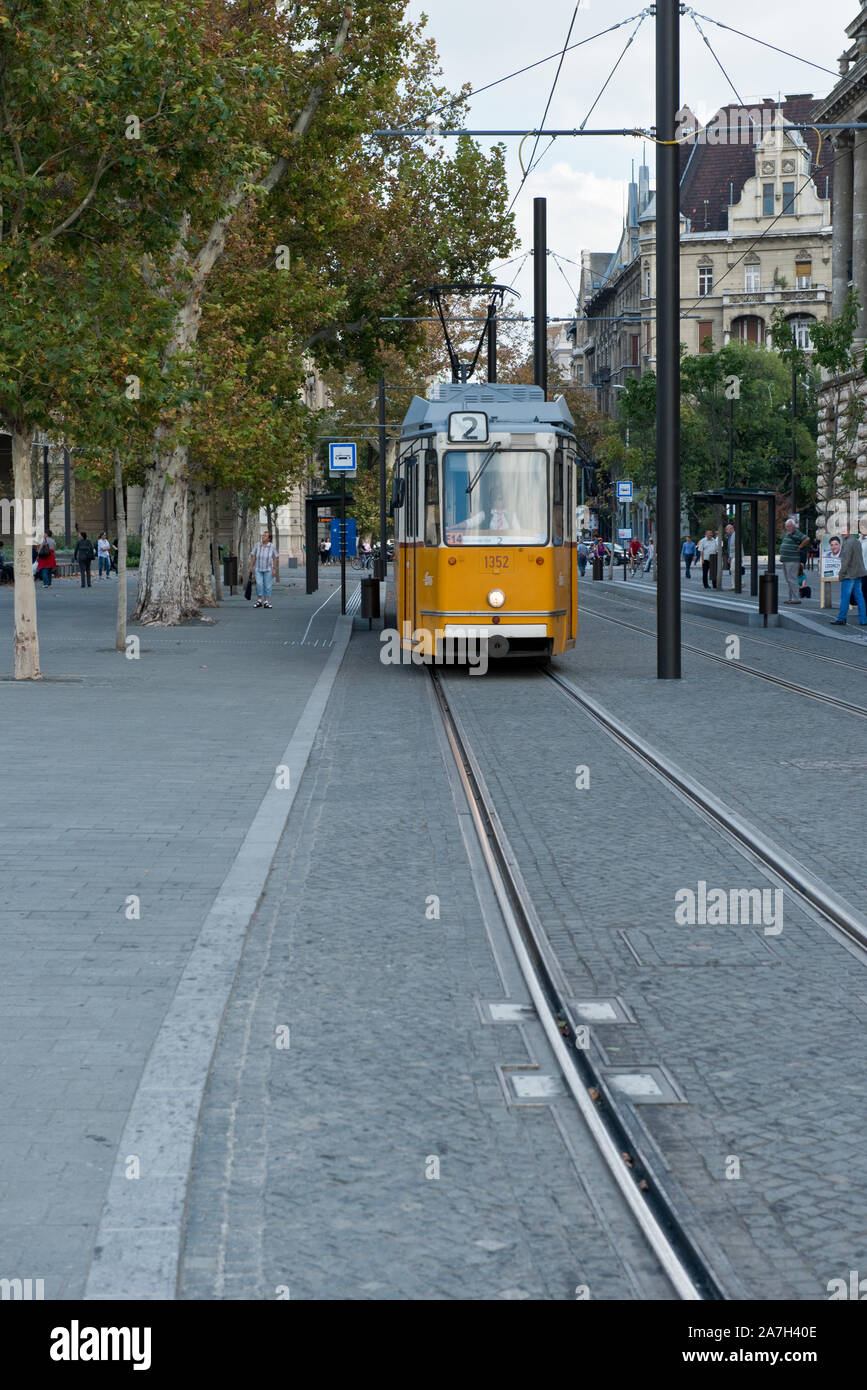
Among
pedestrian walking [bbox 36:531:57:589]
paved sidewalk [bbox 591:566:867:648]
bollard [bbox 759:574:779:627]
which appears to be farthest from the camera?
pedestrian walking [bbox 36:531:57:589]

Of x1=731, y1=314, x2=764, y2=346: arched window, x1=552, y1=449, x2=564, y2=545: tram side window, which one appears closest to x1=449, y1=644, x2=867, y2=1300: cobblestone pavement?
x1=552, y1=449, x2=564, y2=545: tram side window

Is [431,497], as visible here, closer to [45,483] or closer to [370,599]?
[370,599]

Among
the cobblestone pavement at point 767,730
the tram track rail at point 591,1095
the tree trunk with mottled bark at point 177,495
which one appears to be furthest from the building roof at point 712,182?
the tram track rail at point 591,1095

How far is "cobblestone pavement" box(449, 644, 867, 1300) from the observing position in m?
4.33

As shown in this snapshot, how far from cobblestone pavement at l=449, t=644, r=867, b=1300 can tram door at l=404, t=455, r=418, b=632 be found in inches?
289

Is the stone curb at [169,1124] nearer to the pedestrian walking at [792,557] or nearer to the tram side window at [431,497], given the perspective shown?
the tram side window at [431,497]

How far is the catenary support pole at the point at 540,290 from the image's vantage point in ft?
105

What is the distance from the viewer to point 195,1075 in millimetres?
5164

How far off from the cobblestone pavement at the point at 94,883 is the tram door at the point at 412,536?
2014 millimetres

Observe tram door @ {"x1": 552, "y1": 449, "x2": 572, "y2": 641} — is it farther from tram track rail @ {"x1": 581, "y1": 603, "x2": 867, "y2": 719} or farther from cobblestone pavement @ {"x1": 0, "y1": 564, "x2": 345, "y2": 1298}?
cobblestone pavement @ {"x1": 0, "y1": 564, "x2": 345, "y2": 1298}

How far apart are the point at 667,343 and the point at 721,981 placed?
13.2m

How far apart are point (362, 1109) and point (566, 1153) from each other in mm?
604
